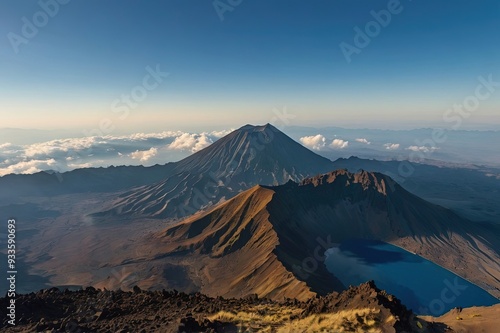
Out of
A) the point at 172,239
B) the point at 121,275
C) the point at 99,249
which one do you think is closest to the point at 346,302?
the point at 121,275

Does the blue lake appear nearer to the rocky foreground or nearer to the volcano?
the volcano

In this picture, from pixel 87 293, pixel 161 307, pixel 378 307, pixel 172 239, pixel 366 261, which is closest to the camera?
pixel 378 307

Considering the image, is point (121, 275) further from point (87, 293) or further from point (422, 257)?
point (422, 257)

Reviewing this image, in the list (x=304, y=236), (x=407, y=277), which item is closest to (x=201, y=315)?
(x=304, y=236)

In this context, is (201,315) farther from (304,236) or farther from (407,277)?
(407,277)

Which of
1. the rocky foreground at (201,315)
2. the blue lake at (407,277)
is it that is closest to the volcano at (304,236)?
the blue lake at (407,277)

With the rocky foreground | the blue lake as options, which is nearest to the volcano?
the blue lake
